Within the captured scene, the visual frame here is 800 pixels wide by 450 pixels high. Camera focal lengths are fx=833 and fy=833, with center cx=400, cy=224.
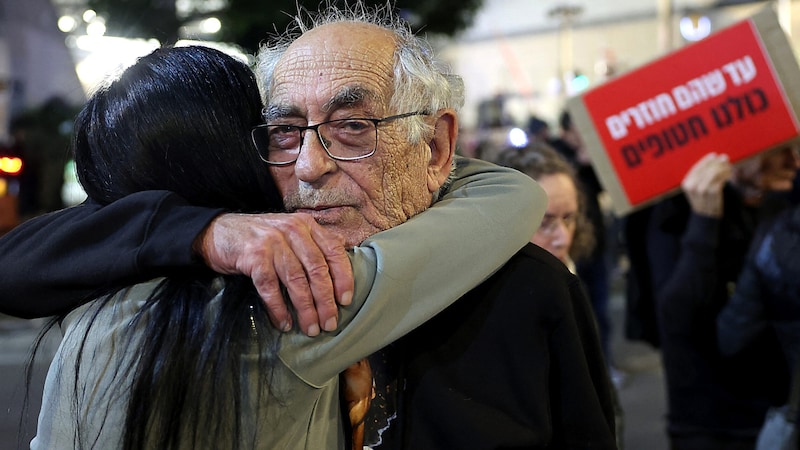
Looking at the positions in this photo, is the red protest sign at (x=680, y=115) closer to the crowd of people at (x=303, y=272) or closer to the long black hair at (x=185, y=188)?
the crowd of people at (x=303, y=272)

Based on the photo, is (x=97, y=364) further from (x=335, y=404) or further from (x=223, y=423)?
(x=335, y=404)

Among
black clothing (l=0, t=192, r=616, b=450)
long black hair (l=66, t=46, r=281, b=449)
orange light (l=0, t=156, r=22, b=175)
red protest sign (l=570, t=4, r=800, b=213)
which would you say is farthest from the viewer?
orange light (l=0, t=156, r=22, b=175)

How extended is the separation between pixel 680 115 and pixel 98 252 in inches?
91.3

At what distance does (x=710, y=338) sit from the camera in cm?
317

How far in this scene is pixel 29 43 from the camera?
7133mm

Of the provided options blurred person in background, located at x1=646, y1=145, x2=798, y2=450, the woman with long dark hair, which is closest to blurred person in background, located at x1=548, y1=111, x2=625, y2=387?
blurred person in background, located at x1=646, y1=145, x2=798, y2=450

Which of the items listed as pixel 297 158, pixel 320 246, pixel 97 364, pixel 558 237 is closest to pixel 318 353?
pixel 320 246

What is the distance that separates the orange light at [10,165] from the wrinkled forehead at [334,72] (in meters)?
6.63

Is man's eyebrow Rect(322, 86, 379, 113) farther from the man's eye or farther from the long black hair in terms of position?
the long black hair

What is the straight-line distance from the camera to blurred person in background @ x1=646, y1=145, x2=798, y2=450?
305cm

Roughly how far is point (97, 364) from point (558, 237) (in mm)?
1825

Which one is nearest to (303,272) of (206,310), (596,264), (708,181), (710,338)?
(206,310)

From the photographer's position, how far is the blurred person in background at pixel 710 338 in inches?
120

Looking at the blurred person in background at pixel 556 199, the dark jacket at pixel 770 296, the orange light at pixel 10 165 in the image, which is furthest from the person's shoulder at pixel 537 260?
the orange light at pixel 10 165
